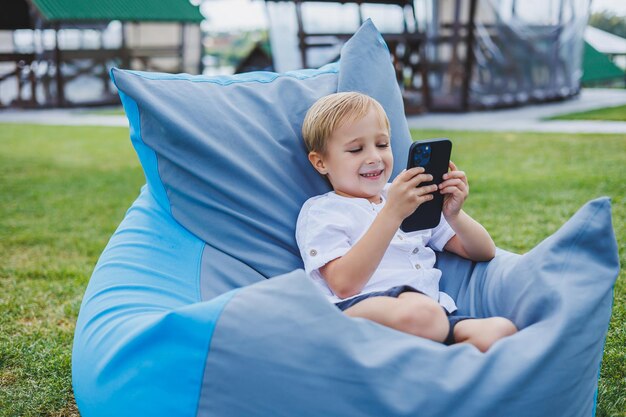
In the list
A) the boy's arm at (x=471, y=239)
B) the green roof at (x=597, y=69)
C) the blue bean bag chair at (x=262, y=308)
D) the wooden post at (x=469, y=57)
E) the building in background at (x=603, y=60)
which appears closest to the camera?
the blue bean bag chair at (x=262, y=308)

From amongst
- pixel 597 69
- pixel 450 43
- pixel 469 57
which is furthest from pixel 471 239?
pixel 597 69

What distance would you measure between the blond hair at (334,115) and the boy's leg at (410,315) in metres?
0.56

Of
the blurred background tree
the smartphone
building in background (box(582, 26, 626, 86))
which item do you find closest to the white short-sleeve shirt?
the smartphone

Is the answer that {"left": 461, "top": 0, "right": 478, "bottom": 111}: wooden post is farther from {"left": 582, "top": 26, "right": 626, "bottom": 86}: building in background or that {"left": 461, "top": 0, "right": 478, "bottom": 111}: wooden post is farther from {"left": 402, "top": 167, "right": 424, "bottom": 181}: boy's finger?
{"left": 402, "top": 167, "right": 424, "bottom": 181}: boy's finger

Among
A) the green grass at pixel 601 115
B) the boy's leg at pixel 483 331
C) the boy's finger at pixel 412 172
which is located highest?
the boy's finger at pixel 412 172

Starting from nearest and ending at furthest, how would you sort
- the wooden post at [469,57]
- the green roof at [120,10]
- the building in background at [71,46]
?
1. the wooden post at [469,57]
2. the green roof at [120,10]
3. the building in background at [71,46]

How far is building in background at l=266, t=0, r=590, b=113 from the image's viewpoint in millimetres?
10250

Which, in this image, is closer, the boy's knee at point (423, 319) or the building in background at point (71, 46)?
the boy's knee at point (423, 319)

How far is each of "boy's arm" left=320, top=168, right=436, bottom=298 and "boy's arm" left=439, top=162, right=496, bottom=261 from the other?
12 centimetres

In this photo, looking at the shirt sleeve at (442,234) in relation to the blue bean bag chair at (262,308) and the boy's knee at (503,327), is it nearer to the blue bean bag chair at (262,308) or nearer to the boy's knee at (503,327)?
Answer: the blue bean bag chair at (262,308)

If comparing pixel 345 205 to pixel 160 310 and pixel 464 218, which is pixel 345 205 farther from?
pixel 160 310

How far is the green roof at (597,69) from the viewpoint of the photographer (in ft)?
53.7

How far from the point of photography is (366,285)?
2029mm

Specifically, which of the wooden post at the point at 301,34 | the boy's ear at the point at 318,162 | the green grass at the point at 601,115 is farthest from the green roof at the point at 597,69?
the boy's ear at the point at 318,162
